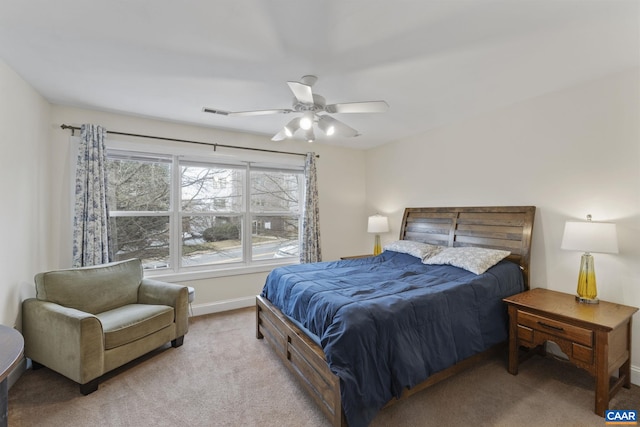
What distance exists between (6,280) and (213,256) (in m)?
2.02

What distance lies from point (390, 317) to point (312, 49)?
1.89 meters

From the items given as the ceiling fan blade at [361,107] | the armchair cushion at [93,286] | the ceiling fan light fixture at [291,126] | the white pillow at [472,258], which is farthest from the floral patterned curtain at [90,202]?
the white pillow at [472,258]

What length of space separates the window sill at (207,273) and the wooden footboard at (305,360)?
1.24 m

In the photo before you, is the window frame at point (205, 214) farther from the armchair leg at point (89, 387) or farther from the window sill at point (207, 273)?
the armchair leg at point (89, 387)

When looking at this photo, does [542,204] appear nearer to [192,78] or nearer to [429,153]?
[429,153]

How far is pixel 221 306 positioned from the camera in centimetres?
380

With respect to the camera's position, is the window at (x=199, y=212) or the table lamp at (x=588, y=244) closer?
the table lamp at (x=588, y=244)

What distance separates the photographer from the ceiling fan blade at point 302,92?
1.84m

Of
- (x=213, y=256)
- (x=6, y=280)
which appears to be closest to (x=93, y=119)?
(x=6, y=280)

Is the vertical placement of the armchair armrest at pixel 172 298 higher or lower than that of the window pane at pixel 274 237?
lower

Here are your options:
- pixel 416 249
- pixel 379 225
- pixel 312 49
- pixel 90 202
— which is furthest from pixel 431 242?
pixel 90 202

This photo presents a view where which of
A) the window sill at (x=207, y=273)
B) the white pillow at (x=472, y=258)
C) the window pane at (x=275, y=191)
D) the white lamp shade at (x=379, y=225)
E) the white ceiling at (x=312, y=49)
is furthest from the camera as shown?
the white lamp shade at (x=379, y=225)

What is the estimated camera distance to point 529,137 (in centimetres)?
285

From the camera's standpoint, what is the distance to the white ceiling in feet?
5.19
